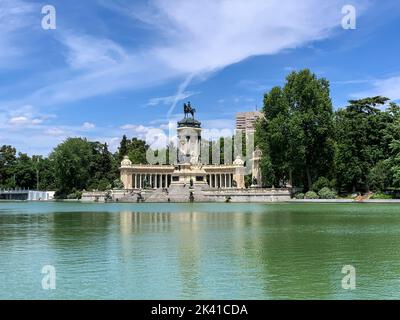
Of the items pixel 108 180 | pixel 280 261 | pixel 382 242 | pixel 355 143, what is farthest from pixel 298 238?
pixel 108 180

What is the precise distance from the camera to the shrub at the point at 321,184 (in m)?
62.9

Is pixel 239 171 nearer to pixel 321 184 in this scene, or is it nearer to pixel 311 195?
pixel 321 184

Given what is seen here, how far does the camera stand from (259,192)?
6900 centimetres

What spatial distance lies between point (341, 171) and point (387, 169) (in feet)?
22.9

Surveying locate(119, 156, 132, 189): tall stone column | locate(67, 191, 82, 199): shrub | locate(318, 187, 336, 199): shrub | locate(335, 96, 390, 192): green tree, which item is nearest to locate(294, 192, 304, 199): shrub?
locate(318, 187, 336, 199): shrub

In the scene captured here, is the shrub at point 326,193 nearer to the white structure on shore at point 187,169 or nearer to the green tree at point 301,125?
the green tree at point 301,125

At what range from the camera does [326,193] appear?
60.1 meters

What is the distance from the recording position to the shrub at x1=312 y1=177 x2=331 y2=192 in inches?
2477

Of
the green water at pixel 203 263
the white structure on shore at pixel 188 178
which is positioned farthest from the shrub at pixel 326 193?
the green water at pixel 203 263

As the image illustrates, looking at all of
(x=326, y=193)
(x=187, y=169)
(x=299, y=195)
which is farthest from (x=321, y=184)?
(x=187, y=169)

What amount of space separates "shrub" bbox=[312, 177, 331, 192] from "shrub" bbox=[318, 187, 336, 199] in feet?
6.05

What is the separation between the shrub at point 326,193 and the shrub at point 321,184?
72.7 inches

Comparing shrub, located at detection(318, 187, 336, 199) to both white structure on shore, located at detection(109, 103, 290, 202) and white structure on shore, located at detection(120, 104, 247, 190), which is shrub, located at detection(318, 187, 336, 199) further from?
white structure on shore, located at detection(120, 104, 247, 190)
